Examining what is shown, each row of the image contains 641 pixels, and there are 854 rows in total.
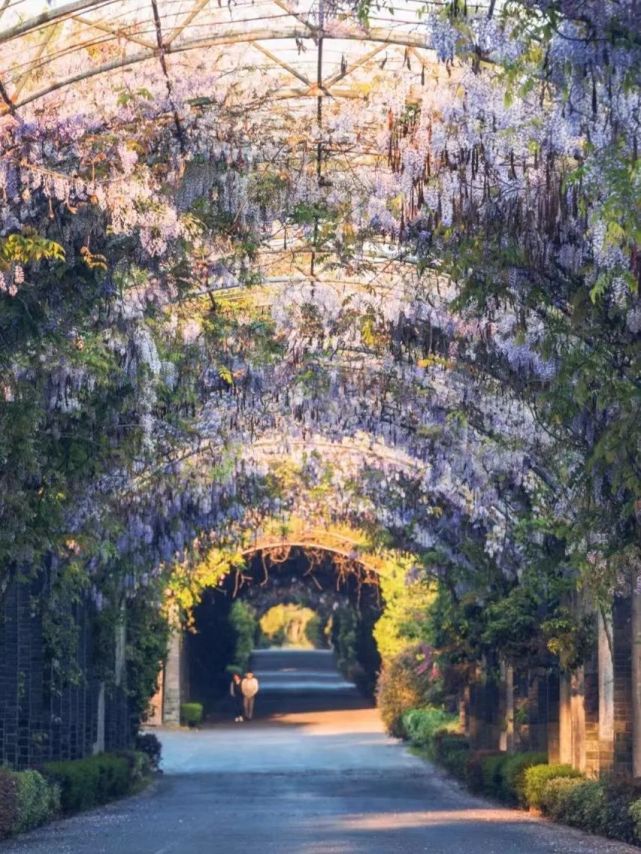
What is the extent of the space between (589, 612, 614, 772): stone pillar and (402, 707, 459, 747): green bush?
555 inches

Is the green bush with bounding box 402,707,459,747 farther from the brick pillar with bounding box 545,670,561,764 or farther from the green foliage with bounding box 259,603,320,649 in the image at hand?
the green foliage with bounding box 259,603,320,649

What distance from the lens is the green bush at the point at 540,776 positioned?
2097 centimetres

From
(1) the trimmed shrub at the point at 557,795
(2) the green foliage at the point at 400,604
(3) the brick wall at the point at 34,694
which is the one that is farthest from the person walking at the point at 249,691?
(1) the trimmed shrub at the point at 557,795

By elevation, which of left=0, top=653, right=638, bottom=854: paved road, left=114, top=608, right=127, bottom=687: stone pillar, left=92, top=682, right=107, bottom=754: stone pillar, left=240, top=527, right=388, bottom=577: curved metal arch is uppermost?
left=240, top=527, right=388, bottom=577: curved metal arch

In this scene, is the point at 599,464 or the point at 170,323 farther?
the point at 170,323

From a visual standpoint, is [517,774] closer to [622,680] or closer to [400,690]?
[622,680]

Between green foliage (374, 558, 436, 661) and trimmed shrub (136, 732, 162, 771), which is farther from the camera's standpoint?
green foliage (374, 558, 436, 661)

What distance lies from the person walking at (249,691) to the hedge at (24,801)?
24.1m

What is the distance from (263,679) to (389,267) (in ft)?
178

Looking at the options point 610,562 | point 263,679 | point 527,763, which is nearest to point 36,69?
point 610,562

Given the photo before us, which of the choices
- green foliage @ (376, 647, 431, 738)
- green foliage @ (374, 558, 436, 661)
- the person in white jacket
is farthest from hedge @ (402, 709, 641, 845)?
the person in white jacket

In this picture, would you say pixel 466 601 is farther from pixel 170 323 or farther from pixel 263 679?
pixel 263 679

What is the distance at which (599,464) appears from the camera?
12805 mm

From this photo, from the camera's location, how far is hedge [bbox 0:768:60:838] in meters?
17.9
